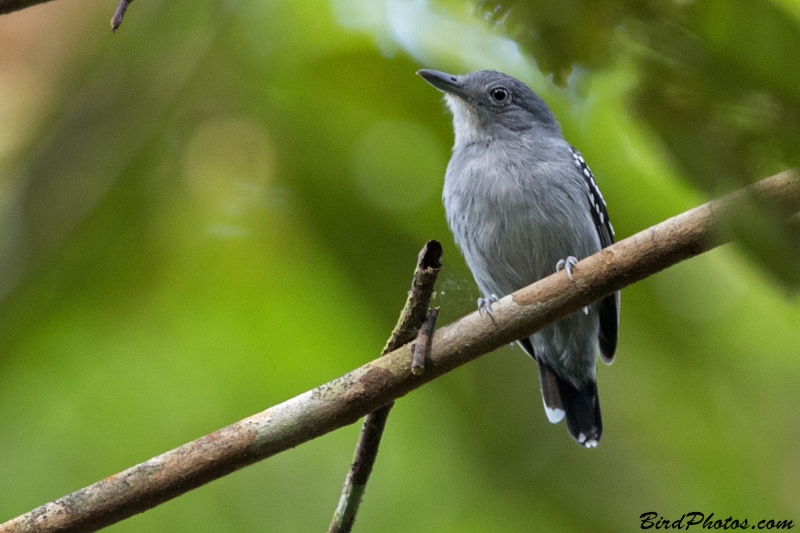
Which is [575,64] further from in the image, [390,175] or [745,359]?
[745,359]

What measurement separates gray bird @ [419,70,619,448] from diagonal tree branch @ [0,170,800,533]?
5.04 ft

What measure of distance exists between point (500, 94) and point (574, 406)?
1.83m

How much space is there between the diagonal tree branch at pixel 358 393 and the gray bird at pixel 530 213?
154cm

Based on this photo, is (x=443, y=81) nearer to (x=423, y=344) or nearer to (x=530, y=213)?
(x=530, y=213)

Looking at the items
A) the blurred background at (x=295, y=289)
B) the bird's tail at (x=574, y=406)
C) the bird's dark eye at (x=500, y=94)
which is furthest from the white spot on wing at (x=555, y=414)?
the bird's dark eye at (x=500, y=94)

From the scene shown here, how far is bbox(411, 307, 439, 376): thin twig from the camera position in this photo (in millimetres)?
2465

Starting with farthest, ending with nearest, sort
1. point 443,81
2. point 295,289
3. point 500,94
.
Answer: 1. point 295,289
2. point 500,94
3. point 443,81

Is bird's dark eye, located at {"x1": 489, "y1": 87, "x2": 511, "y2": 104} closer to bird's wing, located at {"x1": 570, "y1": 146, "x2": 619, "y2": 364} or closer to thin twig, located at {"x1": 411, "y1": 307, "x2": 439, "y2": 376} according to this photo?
bird's wing, located at {"x1": 570, "y1": 146, "x2": 619, "y2": 364}

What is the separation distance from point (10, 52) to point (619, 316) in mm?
3502

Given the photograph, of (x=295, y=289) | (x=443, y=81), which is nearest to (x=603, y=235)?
(x=443, y=81)

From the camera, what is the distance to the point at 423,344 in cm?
250

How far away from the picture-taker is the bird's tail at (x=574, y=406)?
4.38 m

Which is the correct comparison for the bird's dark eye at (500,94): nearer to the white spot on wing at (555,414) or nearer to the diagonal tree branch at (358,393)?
the white spot on wing at (555,414)

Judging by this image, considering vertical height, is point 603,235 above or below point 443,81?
below
